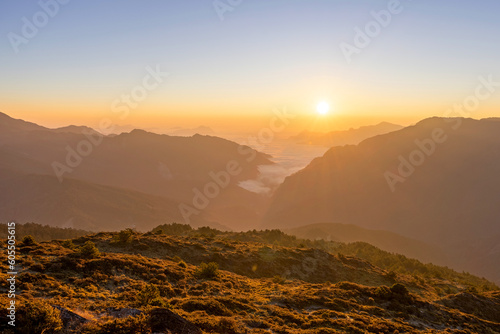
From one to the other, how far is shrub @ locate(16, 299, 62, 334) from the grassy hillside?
0.04 metres

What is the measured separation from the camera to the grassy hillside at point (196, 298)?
1362 cm

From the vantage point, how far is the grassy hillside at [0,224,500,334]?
44.7ft

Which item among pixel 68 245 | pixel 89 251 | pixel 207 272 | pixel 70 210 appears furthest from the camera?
pixel 70 210

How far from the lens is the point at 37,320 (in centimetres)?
1197

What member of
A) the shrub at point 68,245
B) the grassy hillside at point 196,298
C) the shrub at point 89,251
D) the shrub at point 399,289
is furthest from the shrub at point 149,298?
the shrub at point 399,289

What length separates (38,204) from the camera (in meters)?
183

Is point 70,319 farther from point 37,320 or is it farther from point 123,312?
point 123,312

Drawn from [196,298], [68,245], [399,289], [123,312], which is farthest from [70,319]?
[399,289]

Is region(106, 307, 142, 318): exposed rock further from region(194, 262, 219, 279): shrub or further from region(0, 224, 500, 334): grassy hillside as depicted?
region(194, 262, 219, 279): shrub

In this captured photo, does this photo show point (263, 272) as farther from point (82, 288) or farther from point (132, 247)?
point (82, 288)

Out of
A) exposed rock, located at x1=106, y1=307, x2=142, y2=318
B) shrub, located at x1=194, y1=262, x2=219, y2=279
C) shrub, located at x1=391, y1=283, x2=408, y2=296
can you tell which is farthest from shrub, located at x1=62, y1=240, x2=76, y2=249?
shrub, located at x1=391, y1=283, x2=408, y2=296

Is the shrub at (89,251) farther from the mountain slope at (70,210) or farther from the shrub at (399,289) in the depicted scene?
the mountain slope at (70,210)

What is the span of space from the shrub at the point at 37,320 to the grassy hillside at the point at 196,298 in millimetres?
37

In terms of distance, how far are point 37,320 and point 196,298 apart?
10.9 meters
